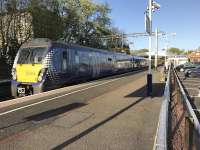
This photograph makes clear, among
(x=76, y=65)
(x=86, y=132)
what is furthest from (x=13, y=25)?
(x=86, y=132)

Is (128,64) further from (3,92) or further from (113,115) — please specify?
(113,115)

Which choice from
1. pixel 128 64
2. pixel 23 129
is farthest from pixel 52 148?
pixel 128 64

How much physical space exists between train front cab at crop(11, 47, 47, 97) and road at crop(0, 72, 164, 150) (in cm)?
352

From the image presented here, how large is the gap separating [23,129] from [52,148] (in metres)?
2.07

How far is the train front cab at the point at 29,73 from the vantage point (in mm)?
19047

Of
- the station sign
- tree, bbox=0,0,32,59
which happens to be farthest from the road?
tree, bbox=0,0,32,59

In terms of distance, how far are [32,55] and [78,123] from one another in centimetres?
1074

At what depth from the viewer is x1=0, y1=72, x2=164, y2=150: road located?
817 cm

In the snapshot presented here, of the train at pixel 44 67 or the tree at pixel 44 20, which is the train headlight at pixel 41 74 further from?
the tree at pixel 44 20

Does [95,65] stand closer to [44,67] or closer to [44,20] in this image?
[44,67]

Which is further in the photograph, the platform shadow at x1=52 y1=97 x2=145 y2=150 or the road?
the road

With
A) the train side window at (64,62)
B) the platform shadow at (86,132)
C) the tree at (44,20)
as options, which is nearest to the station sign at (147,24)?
the platform shadow at (86,132)

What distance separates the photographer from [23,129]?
9.50 metres

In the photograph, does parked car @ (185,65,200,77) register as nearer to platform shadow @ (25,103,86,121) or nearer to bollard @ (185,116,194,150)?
platform shadow @ (25,103,86,121)
